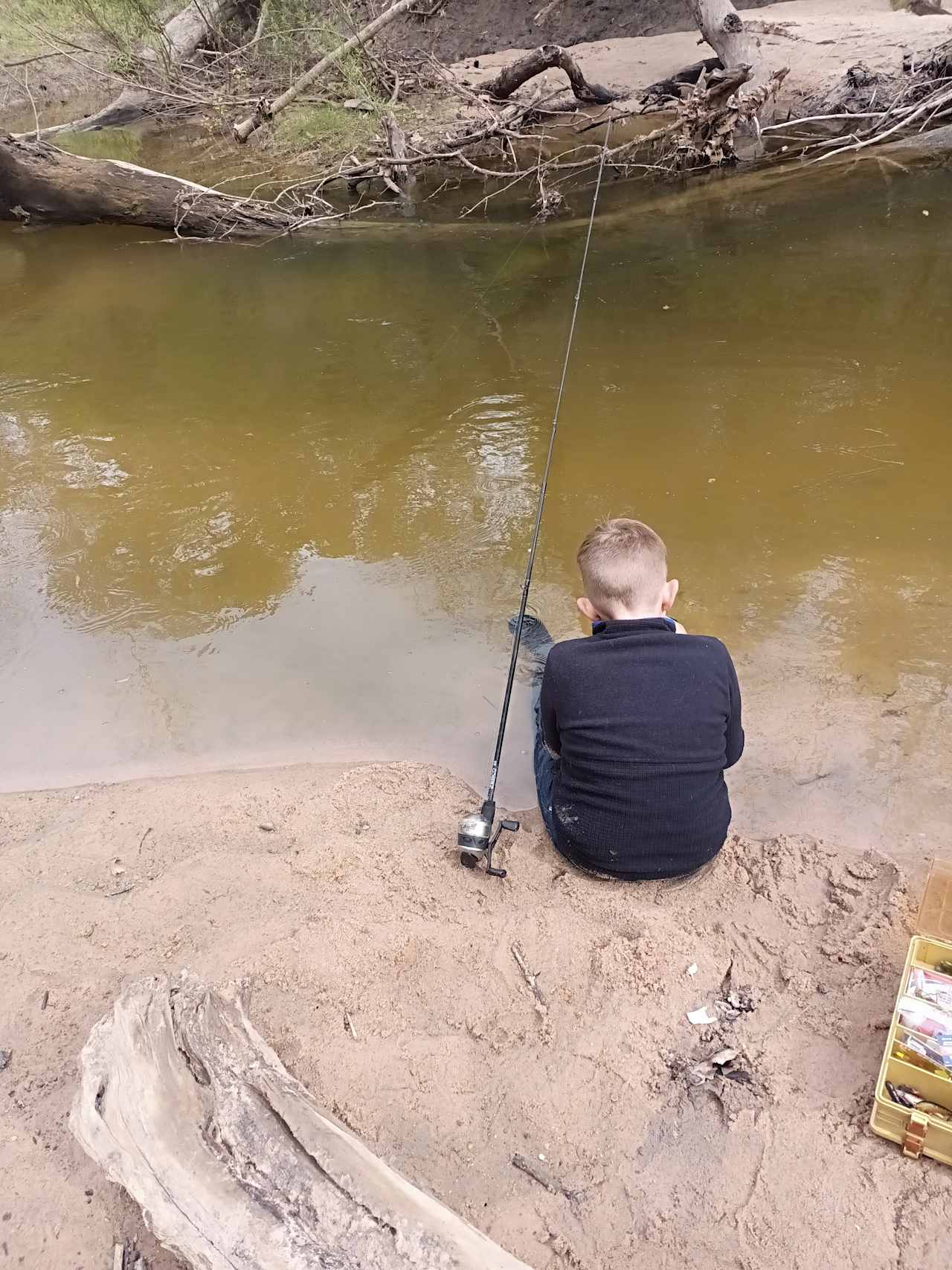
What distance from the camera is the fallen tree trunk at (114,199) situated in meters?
8.01

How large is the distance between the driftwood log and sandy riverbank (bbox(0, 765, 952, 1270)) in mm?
213

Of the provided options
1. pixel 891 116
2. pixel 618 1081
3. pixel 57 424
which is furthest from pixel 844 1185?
pixel 891 116

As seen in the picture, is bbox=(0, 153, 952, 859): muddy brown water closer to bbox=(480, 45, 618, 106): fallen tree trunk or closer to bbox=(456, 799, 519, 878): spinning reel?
bbox=(456, 799, 519, 878): spinning reel

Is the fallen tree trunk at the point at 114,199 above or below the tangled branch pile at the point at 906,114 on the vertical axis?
below

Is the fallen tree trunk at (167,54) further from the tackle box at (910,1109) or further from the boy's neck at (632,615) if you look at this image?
Answer: the tackle box at (910,1109)

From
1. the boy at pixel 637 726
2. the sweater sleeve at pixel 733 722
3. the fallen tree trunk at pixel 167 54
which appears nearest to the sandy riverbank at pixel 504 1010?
the boy at pixel 637 726

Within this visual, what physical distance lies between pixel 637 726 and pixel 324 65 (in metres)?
10.7

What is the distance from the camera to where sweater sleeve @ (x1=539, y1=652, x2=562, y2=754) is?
7.21ft

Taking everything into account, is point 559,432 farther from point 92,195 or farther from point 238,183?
point 238,183

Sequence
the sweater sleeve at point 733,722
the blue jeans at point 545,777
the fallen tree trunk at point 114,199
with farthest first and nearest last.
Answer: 1. the fallen tree trunk at point 114,199
2. the blue jeans at point 545,777
3. the sweater sleeve at point 733,722

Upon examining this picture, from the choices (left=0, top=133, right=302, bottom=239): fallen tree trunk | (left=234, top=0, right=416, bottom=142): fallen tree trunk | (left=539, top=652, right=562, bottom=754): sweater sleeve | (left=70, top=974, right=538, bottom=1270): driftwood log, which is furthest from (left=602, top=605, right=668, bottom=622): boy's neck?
(left=234, top=0, right=416, bottom=142): fallen tree trunk

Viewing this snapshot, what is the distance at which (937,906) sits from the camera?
2.06 meters

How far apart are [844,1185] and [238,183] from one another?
1171cm

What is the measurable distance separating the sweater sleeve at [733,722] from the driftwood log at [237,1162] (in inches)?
50.1
